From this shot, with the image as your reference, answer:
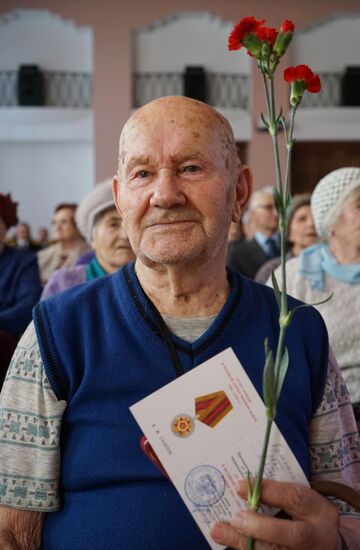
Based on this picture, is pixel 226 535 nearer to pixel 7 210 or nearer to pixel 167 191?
pixel 167 191

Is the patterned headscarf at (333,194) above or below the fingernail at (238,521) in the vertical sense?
above

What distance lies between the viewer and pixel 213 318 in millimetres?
1400

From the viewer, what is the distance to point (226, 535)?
1.05 m

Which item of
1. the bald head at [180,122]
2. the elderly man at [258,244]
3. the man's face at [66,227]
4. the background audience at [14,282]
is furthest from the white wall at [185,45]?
the bald head at [180,122]

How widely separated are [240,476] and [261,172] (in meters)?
13.1

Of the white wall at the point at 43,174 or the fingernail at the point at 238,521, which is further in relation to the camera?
the white wall at the point at 43,174

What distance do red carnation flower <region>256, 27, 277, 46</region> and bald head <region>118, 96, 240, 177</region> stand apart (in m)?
0.40

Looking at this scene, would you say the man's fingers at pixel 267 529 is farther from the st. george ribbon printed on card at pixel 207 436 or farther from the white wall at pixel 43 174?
the white wall at pixel 43 174

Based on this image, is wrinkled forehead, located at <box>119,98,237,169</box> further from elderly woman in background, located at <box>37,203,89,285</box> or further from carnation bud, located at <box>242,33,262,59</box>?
elderly woman in background, located at <box>37,203,89,285</box>

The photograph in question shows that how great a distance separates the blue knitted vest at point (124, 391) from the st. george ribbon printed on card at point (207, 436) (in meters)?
0.18

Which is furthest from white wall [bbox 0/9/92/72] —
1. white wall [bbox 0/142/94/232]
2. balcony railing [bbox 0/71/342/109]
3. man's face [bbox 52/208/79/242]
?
man's face [bbox 52/208/79/242]

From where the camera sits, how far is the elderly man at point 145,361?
126 cm

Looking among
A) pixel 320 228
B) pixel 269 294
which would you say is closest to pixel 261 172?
pixel 320 228

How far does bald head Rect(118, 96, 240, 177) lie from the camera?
4.29 ft
